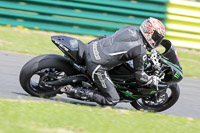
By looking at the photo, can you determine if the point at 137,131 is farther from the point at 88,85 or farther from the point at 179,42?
the point at 179,42

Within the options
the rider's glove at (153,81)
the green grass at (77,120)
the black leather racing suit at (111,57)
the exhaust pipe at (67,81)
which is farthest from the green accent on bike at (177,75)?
the exhaust pipe at (67,81)

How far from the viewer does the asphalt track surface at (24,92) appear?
19.6ft

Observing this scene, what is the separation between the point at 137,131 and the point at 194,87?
428 centimetres

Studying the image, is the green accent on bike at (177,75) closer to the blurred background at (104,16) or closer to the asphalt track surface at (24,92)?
the asphalt track surface at (24,92)

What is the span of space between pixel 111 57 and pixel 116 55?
0.08m

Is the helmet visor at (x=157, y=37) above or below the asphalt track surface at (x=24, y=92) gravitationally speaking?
above

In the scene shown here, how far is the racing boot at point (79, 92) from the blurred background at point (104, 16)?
6110 mm

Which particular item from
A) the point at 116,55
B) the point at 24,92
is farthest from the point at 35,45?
the point at 116,55

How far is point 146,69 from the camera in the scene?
563 cm

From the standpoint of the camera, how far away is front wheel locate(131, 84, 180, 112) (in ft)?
19.4

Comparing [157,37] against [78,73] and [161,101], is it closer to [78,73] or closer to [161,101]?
[161,101]

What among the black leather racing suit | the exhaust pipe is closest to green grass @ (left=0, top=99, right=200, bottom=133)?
the black leather racing suit

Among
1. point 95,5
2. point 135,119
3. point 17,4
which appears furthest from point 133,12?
point 135,119

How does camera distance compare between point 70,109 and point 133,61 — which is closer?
point 70,109
